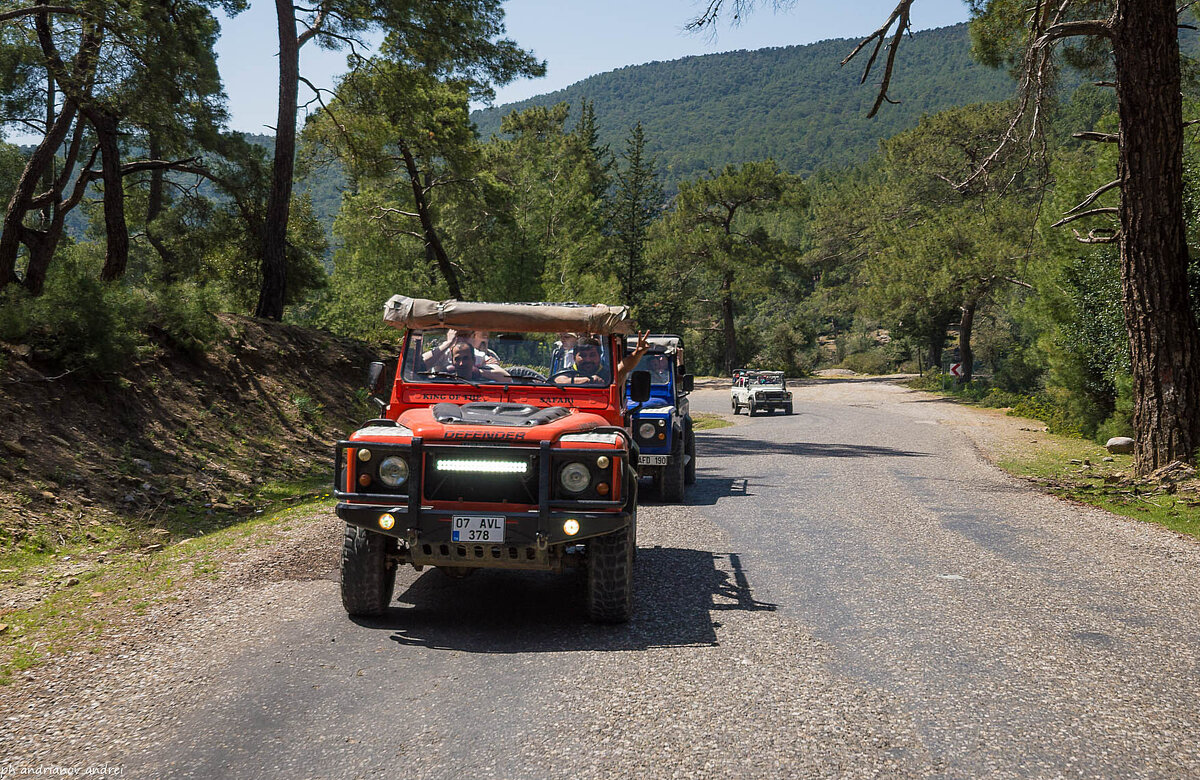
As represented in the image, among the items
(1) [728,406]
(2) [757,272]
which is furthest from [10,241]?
(2) [757,272]

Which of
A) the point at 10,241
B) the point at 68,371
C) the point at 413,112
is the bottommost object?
the point at 68,371

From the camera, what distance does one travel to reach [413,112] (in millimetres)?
20797

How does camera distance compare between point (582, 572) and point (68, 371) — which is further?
point (68, 371)

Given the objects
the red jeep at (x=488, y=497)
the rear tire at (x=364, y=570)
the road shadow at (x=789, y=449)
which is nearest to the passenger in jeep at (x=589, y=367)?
the red jeep at (x=488, y=497)

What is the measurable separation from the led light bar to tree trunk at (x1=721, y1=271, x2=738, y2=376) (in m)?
61.9

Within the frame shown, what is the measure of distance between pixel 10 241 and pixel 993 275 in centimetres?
4016

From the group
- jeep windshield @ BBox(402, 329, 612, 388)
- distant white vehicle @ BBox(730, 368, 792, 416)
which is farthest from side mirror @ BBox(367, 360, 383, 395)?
distant white vehicle @ BBox(730, 368, 792, 416)

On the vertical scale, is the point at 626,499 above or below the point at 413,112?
below

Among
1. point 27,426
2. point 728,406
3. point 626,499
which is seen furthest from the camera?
point 728,406

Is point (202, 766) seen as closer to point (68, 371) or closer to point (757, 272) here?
point (68, 371)

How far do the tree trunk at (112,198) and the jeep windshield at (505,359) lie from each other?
36.2 feet

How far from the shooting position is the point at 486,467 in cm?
576

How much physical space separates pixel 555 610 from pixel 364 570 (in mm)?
1452

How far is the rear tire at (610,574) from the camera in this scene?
19.5 ft
